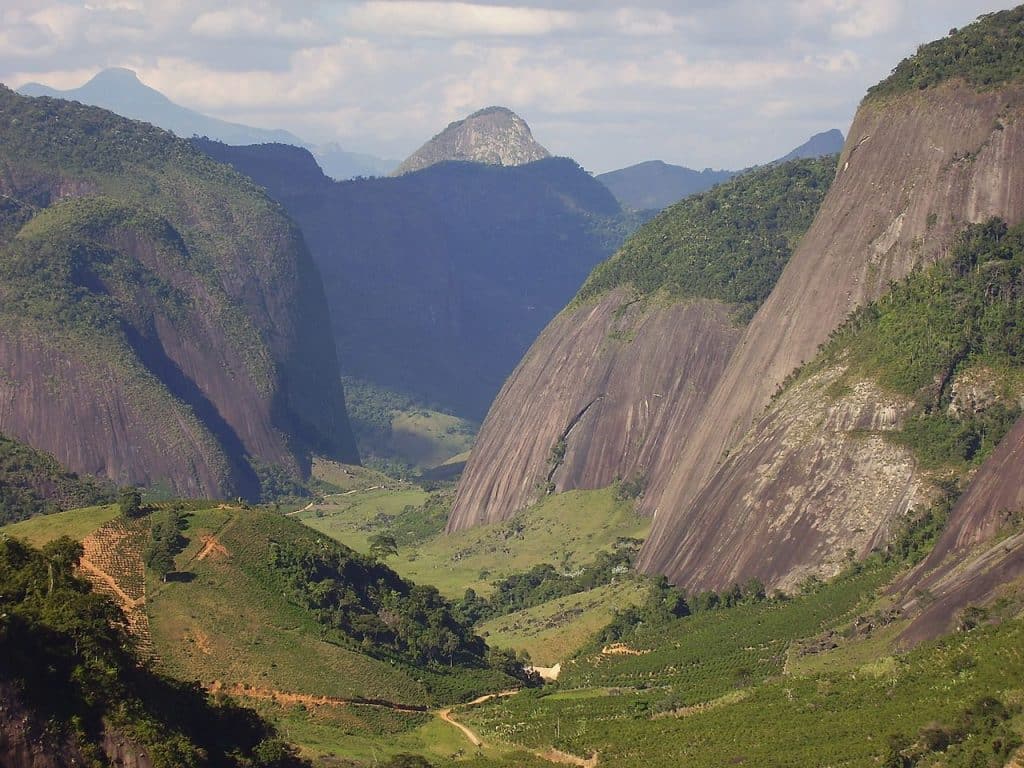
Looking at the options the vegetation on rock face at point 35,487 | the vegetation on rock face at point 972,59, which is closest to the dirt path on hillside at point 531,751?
the vegetation on rock face at point 35,487

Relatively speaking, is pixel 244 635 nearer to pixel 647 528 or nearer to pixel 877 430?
pixel 877 430

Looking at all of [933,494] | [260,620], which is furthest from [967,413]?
[260,620]

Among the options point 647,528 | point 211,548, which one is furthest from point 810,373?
point 211,548

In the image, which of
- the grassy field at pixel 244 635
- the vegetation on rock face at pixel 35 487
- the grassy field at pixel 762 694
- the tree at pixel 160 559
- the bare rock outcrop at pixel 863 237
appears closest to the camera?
the grassy field at pixel 762 694

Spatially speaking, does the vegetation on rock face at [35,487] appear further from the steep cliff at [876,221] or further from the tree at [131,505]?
the steep cliff at [876,221]

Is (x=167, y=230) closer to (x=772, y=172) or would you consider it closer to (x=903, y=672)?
(x=772, y=172)

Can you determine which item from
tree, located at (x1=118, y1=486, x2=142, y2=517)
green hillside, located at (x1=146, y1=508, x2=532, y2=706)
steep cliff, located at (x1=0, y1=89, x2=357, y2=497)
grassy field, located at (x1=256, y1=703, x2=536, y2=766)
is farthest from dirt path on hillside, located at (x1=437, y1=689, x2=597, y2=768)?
steep cliff, located at (x1=0, y1=89, x2=357, y2=497)
